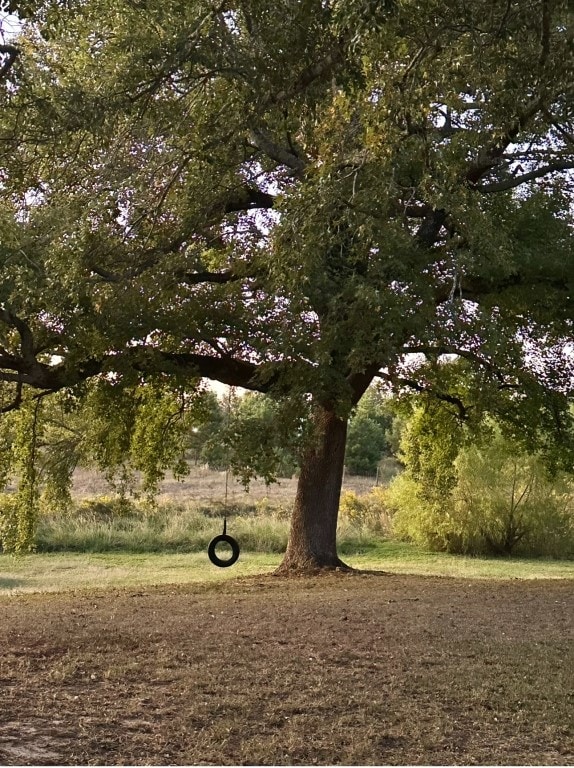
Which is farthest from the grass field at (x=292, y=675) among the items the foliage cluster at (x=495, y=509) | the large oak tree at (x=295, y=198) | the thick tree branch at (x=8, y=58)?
the foliage cluster at (x=495, y=509)

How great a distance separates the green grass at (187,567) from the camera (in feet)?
54.7

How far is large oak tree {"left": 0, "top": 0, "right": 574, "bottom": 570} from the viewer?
5250 millimetres

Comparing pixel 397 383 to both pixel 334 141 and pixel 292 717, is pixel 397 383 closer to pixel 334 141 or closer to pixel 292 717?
pixel 334 141

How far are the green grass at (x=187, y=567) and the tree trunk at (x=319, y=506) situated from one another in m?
3.34

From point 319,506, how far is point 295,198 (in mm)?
7370

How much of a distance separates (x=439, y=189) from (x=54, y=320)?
5261mm

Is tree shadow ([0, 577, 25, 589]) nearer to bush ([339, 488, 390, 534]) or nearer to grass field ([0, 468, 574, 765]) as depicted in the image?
grass field ([0, 468, 574, 765])

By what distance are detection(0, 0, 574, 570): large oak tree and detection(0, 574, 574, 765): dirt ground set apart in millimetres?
2839

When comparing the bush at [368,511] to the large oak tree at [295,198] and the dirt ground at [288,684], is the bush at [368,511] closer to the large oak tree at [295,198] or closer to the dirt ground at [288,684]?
the large oak tree at [295,198]

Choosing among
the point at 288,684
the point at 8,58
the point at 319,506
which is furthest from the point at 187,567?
the point at 8,58

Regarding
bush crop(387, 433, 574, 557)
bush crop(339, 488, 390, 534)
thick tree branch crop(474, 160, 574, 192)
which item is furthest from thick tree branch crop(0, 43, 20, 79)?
bush crop(339, 488, 390, 534)

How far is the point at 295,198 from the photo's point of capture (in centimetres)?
636

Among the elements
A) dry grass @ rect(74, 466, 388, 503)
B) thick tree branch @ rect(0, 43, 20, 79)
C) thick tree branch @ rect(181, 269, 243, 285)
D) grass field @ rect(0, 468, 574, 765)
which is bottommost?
grass field @ rect(0, 468, 574, 765)

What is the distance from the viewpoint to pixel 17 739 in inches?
151
